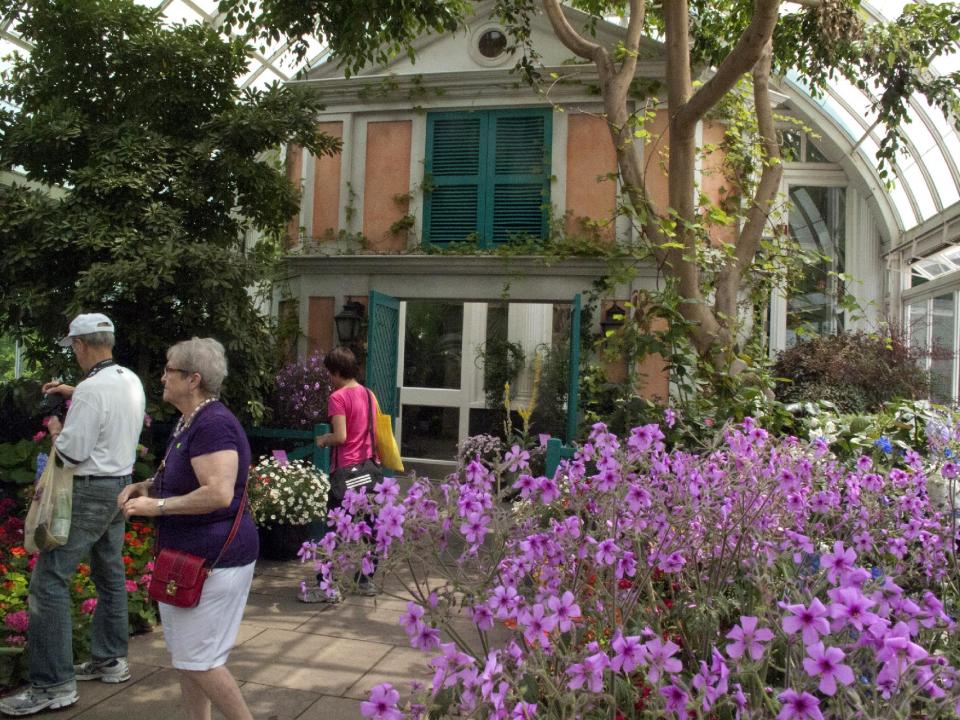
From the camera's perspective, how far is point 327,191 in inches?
381

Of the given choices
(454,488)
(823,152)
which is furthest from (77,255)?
(823,152)

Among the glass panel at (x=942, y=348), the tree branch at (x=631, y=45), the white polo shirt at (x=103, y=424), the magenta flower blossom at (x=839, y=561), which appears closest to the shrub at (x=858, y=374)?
the glass panel at (x=942, y=348)

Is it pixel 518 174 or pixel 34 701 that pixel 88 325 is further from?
pixel 518 174

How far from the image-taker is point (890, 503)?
2.90 metres

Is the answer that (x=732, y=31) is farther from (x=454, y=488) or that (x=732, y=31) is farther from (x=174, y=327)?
(x=454, y=488)

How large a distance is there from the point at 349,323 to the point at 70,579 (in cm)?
565

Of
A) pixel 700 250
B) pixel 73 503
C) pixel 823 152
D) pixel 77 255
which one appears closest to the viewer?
pixel 73 503

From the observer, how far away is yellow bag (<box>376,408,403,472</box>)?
16.9ft

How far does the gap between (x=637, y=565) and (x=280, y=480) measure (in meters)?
4.13

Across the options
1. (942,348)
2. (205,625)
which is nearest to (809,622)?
(205,625)

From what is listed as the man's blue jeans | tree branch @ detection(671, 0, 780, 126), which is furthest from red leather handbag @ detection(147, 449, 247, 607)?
tree branch @ detection(671, 0, 780, 126)

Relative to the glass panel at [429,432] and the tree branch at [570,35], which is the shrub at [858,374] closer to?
the tree branch at [570,35]

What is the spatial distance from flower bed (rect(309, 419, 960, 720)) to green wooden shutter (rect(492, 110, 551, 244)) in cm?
648

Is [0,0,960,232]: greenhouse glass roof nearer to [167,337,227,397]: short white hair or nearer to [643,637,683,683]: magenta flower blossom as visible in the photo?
[167,337,227,397]: short white hair
